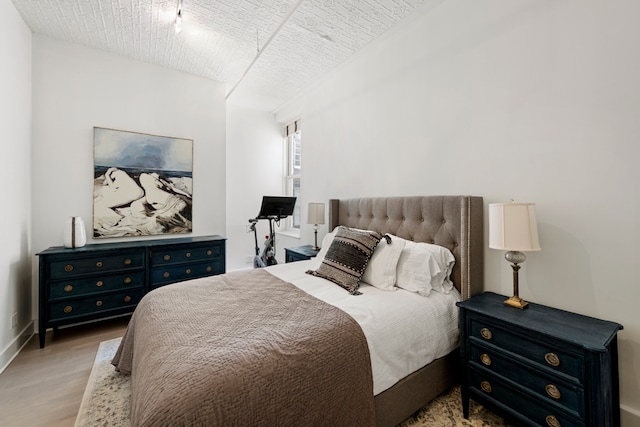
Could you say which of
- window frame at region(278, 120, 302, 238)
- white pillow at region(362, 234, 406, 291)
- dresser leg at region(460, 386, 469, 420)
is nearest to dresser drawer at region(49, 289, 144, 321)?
white pillow at region(362, 234, 406, 291)

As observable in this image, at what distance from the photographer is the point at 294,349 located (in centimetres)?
116

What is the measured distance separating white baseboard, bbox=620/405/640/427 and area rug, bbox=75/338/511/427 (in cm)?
56

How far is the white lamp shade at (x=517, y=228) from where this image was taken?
5.04 ft

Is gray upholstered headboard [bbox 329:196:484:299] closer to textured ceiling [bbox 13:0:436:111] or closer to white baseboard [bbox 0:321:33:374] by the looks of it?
textured ceiling [bbox 13:0:436:111]

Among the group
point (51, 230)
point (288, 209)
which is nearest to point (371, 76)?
point (288, 209)

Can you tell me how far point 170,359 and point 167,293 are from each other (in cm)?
85

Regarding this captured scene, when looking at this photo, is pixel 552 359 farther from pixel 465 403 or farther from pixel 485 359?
pixel 465 403

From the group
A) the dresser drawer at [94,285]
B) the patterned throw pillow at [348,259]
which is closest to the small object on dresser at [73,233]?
the dresser drawer at [94,285]

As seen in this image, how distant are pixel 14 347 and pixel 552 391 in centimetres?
389

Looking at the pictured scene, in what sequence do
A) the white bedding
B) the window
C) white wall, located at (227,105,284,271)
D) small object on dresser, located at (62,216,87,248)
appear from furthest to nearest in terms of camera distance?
the window
white wall, located at (227,105,284,271)
small object on dresser, located at (62,216,87,248)
the white bedding

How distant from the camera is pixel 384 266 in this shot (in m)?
2.04

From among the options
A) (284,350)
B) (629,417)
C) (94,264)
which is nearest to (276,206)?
(94,264)

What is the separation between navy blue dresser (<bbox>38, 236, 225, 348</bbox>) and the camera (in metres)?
2.46

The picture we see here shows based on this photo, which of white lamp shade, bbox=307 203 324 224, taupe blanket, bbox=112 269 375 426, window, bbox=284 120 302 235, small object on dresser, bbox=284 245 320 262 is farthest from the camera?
window, bbox=284 120 302 235
